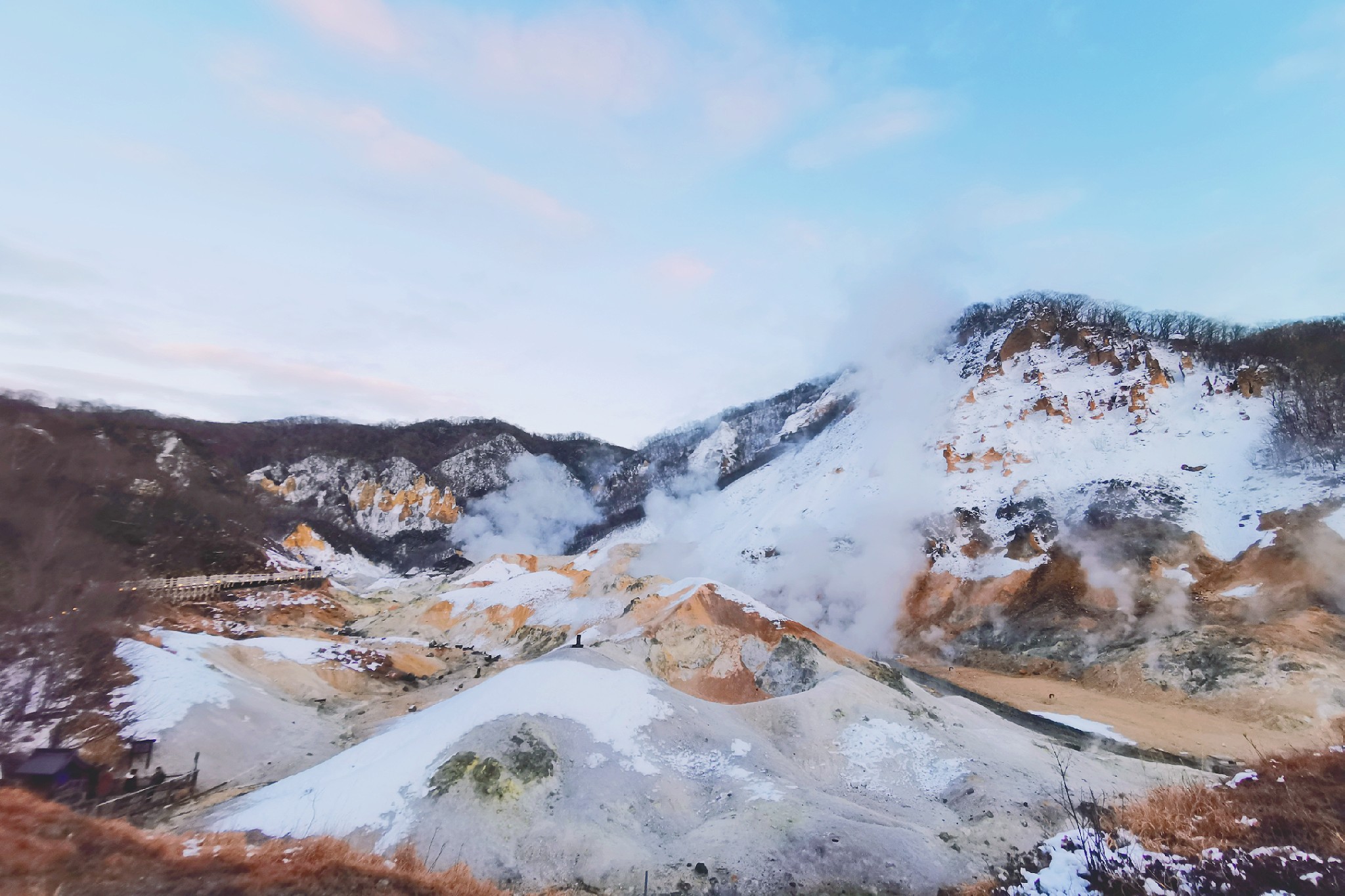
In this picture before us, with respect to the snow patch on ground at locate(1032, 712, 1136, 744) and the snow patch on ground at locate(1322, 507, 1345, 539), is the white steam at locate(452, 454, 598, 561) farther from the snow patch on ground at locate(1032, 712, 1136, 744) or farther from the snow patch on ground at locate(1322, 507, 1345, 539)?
the snow patch on ground at locate(1322, 507, 1345, 539)

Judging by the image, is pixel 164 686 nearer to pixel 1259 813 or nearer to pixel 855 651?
pixel 1259 813

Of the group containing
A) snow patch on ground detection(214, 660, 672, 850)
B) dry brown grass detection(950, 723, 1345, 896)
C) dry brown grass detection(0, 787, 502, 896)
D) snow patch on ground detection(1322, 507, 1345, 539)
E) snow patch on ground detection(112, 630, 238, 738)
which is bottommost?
snow patch on ground detection(112, 630, 238, 738)

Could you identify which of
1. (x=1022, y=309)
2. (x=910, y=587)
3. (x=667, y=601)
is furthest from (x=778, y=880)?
(x=1022, y=309)

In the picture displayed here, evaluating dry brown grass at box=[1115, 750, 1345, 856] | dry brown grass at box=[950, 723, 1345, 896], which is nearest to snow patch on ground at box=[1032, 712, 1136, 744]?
dry brown grass at box=[1115, 750, 1345, 856]

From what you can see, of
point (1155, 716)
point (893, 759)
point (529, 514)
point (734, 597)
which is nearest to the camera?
point (893, 759)

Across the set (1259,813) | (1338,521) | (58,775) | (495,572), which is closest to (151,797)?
(58,775)
